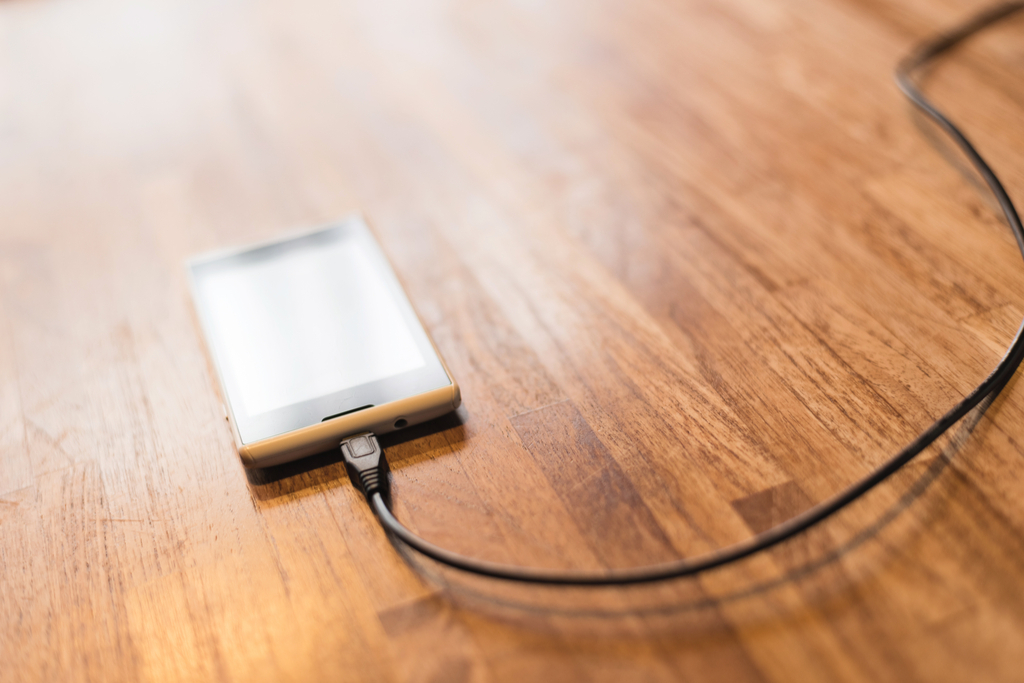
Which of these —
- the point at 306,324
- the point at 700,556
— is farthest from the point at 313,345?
the point at 700,556

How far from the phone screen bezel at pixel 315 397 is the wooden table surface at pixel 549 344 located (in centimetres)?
3

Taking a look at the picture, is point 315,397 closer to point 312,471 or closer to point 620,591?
point 312,471

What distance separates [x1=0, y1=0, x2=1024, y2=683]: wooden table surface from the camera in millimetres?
415

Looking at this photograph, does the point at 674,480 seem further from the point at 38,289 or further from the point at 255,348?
the point at 38,289

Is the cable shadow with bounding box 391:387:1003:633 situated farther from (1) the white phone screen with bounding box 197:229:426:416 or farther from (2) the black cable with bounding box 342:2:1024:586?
(1) the white phone screen with bounding box 197:229:426:416

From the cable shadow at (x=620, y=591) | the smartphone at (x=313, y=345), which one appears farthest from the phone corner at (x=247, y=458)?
the cable shadow at (x=620, y=591)

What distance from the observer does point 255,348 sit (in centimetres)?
54

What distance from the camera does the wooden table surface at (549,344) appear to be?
0.41m

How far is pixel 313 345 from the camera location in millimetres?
540

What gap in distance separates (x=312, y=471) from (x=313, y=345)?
3.4 inches

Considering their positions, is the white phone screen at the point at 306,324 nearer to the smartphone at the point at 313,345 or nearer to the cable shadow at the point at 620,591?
the smartphone at the point at 313,345

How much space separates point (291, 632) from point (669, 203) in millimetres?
436

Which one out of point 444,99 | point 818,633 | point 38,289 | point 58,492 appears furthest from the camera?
point 444,99

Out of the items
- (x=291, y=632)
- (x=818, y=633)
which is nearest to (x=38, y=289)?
(x=291, y=632)
